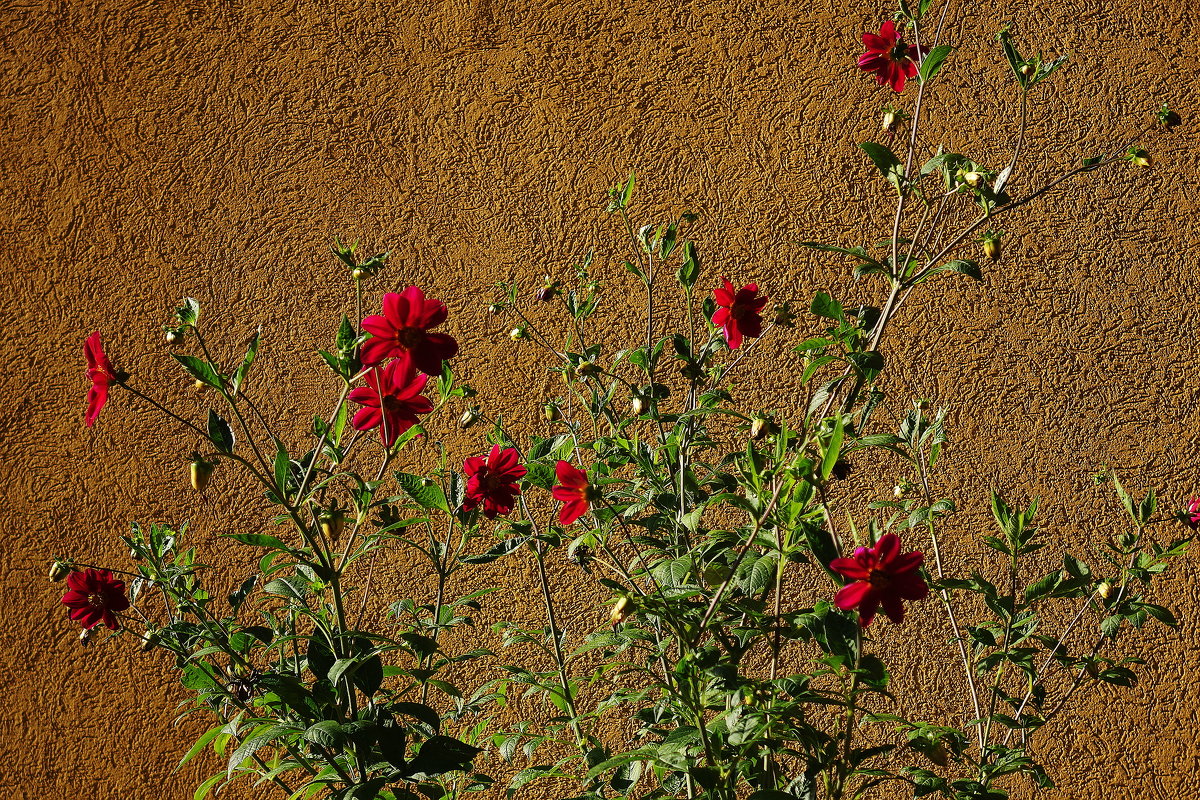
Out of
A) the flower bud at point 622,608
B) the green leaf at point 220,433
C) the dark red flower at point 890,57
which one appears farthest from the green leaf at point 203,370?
the dark red flower at point 890,57

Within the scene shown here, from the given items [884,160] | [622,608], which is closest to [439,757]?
[622,608]

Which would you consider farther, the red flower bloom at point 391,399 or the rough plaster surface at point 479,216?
the rough plaster surface at point 479,216

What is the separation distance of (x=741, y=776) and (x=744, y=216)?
134cm

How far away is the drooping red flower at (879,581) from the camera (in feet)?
2.76

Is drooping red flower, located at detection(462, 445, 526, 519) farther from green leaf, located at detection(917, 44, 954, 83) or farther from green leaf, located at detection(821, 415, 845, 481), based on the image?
green leaf, located at detection(917, 44, 954, 83)

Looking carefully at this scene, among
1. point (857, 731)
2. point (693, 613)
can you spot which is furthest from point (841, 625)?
point (857, 731)

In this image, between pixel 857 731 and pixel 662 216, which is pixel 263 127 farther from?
pixel 857 731

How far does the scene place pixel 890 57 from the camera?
114 cm

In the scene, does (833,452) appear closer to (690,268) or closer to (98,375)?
(690,268)

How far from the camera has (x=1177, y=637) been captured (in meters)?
1.87

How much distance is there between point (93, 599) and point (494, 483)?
512mm

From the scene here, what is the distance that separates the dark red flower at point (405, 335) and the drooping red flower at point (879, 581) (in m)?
0.41

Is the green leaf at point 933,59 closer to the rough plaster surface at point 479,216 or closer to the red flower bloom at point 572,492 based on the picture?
the red flower bloom at point 572,492

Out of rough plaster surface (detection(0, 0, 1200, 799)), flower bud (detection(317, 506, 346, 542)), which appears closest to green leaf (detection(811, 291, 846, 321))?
flower bud (detection(317, 506, 346, 542))
